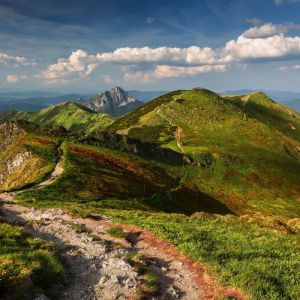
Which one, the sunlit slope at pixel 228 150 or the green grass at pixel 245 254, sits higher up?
the green grass at pixel 245 254

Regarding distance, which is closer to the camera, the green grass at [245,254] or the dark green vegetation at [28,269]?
the dark green vegetation at [28,269]

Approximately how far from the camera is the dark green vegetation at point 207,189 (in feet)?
62.7

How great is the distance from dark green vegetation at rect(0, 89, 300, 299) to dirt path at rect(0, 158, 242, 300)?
3.23ft

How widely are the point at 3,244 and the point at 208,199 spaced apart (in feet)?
255

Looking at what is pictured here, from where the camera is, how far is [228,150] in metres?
137

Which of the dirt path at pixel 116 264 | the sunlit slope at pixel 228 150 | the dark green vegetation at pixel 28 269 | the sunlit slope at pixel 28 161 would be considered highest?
the dark green vegetation at pixel 28 269

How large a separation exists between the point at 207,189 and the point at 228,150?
4005 centimetres

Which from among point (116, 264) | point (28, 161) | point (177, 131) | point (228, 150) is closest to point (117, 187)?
point (28, 161)

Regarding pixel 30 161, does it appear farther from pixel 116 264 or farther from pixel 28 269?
pixel 28 269

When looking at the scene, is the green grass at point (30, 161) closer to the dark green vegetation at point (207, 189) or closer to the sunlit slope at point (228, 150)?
A: the dark green vegetation at point (207, 189)

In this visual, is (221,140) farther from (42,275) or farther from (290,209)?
(42,275)

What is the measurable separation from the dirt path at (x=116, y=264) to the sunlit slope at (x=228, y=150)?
71.7 metres

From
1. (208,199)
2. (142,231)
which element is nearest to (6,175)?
(208,199)

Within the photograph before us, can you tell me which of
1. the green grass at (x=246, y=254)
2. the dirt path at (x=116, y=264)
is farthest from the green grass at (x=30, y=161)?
the green grass at (x=246, y=254)
